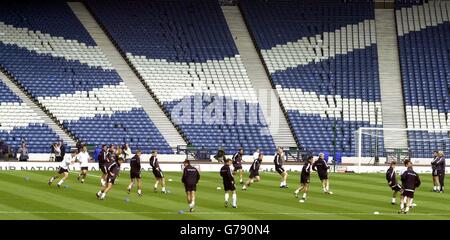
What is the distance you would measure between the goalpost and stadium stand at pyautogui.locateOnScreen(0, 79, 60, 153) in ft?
71.9

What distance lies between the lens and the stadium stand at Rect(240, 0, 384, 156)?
2820 inches

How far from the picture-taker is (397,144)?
70062mm

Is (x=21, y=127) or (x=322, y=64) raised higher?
(x=322, y=64)

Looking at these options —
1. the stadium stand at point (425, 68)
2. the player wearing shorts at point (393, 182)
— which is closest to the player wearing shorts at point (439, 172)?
the player wearing shorts at point (393, 182)

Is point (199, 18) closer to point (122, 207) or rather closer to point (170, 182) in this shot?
point (170, 182)

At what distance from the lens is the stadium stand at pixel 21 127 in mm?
66250

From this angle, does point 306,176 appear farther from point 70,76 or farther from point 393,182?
point 70,76

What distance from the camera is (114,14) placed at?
76.4m

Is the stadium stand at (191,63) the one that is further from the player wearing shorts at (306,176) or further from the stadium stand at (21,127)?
the player wearing shorts at (306,176)

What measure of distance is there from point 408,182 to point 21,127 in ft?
119

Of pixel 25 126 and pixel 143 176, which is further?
pixel 25 126

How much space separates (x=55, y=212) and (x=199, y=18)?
43.4 metres

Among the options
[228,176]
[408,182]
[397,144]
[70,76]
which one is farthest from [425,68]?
[228,176]
